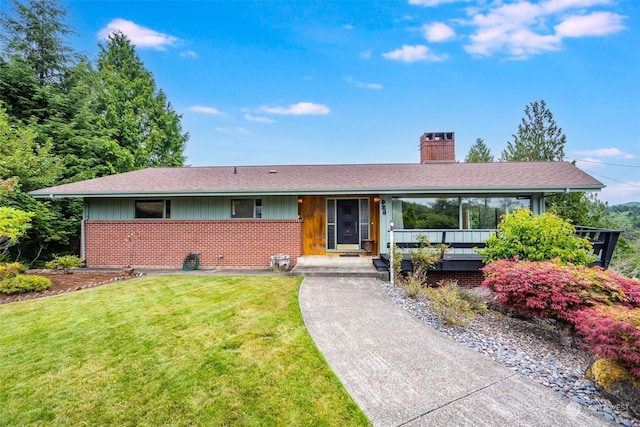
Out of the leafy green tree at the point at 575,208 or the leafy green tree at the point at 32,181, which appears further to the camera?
the leafy green tree at the point at 575,208

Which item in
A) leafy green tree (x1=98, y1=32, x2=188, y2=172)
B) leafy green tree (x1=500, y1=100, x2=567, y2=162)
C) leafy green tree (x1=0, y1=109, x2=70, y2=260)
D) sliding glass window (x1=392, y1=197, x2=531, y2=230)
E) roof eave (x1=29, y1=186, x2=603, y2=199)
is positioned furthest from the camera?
leafy green tree (x1=98, y1=32, x2=188, y2=172)

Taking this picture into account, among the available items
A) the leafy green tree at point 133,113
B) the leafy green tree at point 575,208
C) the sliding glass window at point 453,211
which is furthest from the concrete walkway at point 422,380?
the leafy green tree at point 133,113

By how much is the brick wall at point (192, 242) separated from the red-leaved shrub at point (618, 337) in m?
7.46

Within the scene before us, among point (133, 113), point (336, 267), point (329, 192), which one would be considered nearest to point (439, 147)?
point (329, 192)

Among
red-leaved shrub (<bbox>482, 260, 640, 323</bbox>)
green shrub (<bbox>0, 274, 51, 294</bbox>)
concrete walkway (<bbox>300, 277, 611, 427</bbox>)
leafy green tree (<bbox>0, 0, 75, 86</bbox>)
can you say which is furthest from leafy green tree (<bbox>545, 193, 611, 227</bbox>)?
leafy green tree (<bbox>0, 0, 75, 86</bbox>)

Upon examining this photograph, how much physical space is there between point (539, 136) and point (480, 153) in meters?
6.55

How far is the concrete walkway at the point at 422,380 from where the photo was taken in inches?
94.5

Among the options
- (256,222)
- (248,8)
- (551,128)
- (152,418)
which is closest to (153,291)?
(256,222)

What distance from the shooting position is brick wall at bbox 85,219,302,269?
31.1 feet

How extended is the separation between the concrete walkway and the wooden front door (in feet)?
18.2

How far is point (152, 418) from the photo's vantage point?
94.1 inches

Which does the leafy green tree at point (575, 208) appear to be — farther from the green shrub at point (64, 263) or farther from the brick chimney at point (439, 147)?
the green shrub at point (64, 263)

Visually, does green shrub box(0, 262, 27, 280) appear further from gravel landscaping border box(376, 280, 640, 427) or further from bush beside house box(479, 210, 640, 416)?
bush beside house box(479, 210, 640, 416)

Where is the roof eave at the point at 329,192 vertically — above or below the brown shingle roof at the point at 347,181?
below
